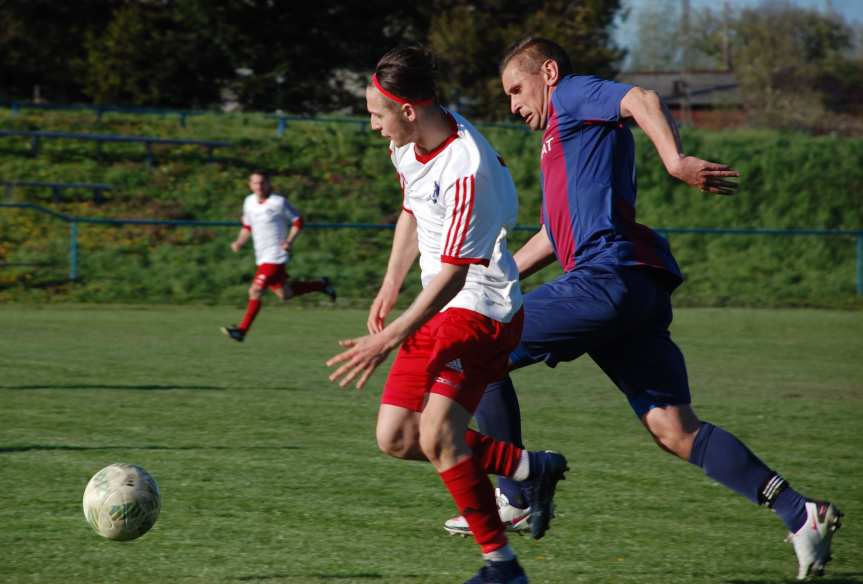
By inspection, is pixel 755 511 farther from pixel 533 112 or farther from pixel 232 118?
pixel 232 118

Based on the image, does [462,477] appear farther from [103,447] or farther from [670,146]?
[103,447]

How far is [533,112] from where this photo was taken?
17.2ft

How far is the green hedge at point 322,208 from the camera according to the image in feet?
69.2

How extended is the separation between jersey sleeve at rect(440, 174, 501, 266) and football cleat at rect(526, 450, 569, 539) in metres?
0.96

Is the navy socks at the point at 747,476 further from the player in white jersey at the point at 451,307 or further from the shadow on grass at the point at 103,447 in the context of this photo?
the shadow on grass at the point at 103,447

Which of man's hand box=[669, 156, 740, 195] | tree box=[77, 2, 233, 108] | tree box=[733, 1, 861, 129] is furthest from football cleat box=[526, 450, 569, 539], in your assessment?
tree box=[733, 1, 861, 129]

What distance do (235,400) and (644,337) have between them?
531 centimetres

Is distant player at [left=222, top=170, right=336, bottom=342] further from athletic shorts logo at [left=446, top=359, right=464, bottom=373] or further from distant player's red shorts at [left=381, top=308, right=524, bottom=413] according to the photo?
athletic shorts logo at [left=446, top=359, right=464, bottom=373]

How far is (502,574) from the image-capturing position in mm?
4250

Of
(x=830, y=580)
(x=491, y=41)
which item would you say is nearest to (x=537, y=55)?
(x=830, y=580)

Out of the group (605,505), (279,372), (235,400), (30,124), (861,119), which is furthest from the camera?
(861,119)

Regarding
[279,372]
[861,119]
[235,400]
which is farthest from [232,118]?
[861,119]

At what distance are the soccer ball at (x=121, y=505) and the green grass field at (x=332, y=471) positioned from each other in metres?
0.14

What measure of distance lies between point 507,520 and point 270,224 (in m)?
11.4
